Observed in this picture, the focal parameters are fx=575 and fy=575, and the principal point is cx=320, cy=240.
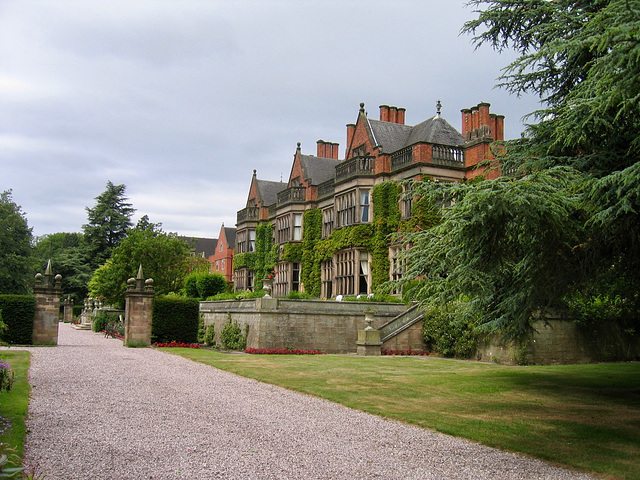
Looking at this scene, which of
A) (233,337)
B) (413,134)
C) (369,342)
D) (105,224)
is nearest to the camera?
(369,342)

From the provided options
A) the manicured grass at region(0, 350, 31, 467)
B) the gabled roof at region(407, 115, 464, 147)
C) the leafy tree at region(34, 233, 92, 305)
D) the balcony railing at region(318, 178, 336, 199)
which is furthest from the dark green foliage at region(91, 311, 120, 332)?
the manicured grass at region(0, 350, 31, 467)

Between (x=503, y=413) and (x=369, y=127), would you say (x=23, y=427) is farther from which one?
(x=369, y=127)

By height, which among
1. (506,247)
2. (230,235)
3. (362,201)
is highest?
(230,235)

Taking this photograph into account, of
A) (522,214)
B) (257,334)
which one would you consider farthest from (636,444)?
(257,334)

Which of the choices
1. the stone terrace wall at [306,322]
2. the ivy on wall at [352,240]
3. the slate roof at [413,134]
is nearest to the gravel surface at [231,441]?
the stone terrace wall at [306,322]

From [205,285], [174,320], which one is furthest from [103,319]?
[174,320]

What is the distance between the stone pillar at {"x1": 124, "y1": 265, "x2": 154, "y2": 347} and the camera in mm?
23750

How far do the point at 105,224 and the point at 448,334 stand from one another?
53.4 metres

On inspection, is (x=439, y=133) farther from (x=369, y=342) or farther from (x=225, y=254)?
(x=225, y=254)

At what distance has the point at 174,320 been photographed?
25.7 meters

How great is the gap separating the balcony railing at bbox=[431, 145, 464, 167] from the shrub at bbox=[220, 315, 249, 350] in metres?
12.9

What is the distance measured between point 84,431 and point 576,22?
9.69m

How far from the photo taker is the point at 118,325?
33750mm

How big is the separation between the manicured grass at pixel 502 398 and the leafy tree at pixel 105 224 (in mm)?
51325
